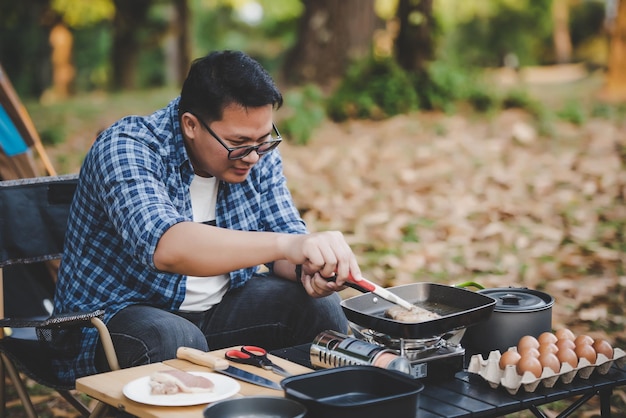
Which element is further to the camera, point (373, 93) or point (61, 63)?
point (61, 63)

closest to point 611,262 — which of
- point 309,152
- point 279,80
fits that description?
point 309,152

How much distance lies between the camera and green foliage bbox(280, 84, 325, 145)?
29.4 feet

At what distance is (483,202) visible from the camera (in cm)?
732

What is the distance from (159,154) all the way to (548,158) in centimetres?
599

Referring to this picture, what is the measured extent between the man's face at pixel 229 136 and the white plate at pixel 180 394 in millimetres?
889

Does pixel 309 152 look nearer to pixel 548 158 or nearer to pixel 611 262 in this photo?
pixel 548 158

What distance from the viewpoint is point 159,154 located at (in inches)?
119

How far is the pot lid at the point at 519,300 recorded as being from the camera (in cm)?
279

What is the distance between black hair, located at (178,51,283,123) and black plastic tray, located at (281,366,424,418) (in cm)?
108

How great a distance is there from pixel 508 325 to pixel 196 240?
3.38ft

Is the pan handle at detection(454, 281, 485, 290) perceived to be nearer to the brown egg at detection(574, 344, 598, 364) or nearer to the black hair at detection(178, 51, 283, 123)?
the brown egg at detection(574, 344, 598, 364)

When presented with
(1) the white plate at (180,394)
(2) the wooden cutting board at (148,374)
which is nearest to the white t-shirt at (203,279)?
(2) the wooden cutting board at (148,374)

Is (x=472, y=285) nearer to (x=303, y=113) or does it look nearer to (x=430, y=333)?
(x=430, y=333)

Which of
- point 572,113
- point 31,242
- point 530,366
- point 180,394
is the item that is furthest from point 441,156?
point 180,394
